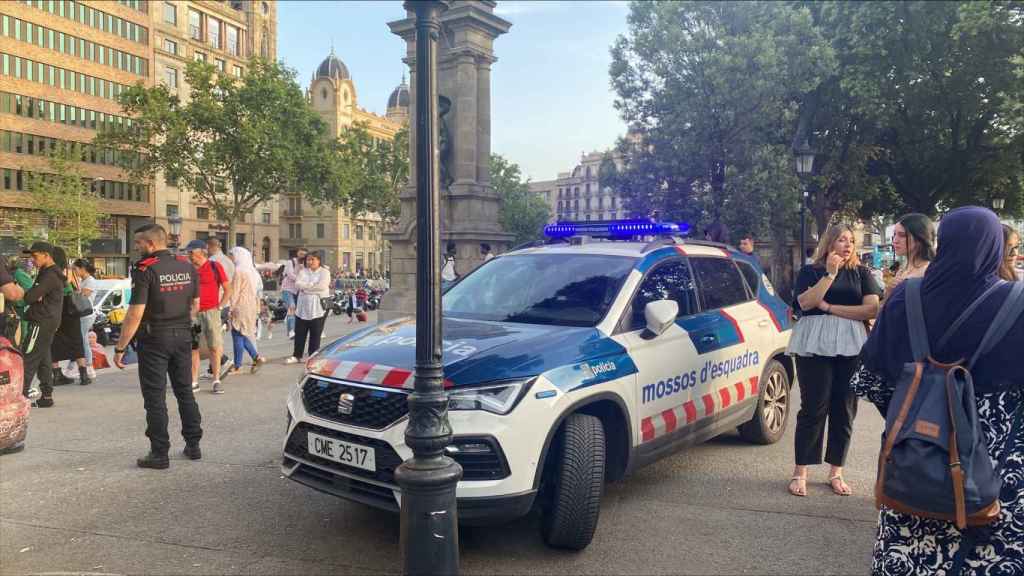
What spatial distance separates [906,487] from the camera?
254cm

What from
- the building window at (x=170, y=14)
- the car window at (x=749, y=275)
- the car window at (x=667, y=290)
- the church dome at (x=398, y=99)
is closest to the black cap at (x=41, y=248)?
the car window at (x=667, y=290)

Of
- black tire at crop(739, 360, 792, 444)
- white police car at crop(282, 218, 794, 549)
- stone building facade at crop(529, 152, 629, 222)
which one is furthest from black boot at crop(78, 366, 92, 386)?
stone building facade at crop(529, 152, 629, 222)

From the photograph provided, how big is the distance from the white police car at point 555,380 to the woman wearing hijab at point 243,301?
17.4 feet

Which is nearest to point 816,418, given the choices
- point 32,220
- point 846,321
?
point 846,321

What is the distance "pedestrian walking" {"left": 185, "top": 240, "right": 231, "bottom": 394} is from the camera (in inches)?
365

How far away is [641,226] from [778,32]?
70.8 ft

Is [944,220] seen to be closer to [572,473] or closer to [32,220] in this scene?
[572,473]

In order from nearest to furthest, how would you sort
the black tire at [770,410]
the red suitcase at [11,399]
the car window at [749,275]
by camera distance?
1. the red suitcase at [11,399]
2. the black tire at [770,410]
3. the car window at [749,275]

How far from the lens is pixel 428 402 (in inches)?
126

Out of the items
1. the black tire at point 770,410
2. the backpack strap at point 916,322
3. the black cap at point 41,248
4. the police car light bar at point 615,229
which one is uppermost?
the police car light bar at point 615,229

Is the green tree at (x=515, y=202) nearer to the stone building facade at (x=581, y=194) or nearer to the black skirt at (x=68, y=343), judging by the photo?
the stone building facade at (x=581, y=194)

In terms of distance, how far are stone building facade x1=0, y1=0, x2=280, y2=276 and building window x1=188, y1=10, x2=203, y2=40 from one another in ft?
0.28

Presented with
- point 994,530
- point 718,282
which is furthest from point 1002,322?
point 718,282

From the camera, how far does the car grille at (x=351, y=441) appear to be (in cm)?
Result: 394
